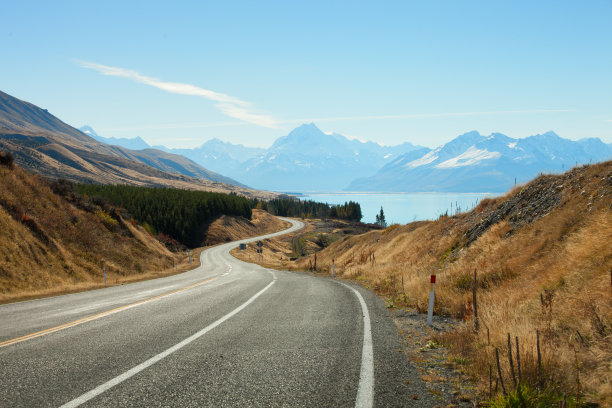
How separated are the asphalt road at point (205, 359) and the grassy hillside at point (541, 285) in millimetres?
1461

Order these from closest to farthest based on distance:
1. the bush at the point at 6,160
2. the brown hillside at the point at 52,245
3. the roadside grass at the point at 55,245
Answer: the roadside grass at the point at 55,245
the brown hillside at the point at 52,245
the bush at the point at 6,160

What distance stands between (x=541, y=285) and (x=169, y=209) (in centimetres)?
8008


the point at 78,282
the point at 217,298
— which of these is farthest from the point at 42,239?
the point at 217,298

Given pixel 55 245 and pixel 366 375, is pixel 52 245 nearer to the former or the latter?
pixel 55 245

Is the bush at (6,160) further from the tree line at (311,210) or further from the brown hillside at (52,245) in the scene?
the tree line at (311,210)

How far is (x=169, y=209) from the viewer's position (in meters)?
79.4

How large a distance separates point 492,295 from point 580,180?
21.9ft

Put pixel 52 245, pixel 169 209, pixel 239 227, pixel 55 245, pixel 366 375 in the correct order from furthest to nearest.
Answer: pixel 239 227, pixel 169 209, pixel 55 245, pixel 52 245, pixel 366 375

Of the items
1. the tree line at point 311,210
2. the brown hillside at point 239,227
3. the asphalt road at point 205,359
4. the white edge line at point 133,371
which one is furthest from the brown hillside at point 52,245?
the tree line at point 311,210

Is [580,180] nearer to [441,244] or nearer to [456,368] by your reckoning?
[441,244]

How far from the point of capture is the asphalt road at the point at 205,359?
4023 millimetres

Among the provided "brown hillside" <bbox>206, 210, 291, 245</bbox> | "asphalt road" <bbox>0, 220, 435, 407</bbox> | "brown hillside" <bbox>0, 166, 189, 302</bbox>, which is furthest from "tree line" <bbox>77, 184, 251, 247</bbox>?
"asphalt road" <bbox>0, 220, 435, 407</bbox>

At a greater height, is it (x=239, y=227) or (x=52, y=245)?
(x=52, y=245)

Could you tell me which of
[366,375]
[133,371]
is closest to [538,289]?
Result: [366,375]
